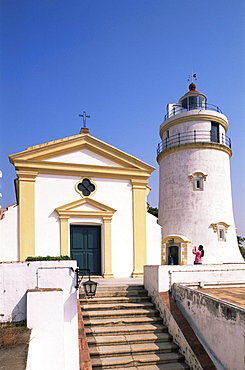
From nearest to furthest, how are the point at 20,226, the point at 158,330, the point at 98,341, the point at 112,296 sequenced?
the point at 98,341, the point at 158,330, the point at 112,296, the point at 20,226

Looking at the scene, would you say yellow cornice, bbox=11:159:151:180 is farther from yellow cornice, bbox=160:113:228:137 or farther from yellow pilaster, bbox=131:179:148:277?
yellow cornice, bbox=160:113:228:137

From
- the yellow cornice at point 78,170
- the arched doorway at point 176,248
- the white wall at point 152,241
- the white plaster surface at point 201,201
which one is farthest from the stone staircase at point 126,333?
the white plaster surface at point 201,201

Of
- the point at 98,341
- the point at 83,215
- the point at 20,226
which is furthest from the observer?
the point at 83,215

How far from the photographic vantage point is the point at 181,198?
20.7 metres

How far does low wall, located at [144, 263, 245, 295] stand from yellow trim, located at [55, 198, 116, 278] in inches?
114

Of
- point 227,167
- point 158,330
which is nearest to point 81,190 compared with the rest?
point 158,330

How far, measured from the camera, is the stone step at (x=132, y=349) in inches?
305

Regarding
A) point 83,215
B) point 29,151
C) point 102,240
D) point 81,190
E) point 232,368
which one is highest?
point 29,151

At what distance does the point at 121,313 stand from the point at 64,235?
466 cm

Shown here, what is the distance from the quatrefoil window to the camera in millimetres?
13480


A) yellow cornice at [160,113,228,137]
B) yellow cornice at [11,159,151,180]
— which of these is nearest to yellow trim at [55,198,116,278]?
yellow cornice at [11,159,151,180]

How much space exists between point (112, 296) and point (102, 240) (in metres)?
3.70

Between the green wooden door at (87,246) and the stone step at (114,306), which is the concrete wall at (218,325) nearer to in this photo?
the stone step at (114,306)

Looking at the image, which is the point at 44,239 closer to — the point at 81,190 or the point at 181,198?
the point at 81,190
